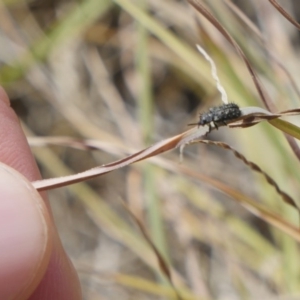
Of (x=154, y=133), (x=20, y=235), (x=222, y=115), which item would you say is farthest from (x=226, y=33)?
(x=154, y=133)

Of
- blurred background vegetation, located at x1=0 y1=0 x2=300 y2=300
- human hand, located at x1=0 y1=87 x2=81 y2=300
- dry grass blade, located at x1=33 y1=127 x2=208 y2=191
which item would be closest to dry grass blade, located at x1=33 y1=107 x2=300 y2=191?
dry grass blade, located at x1=33 y1=127 x2=208 y2=191

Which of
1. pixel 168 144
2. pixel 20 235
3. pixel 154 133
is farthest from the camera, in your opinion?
pixel 154 133

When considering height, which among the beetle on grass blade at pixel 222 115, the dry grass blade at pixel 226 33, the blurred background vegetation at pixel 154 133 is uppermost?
the dry grass blade at pixel 226 33

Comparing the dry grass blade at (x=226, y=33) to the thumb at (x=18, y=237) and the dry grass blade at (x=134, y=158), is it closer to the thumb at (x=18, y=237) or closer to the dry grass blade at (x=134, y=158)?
the dry grass blade at (x=134, y=158)

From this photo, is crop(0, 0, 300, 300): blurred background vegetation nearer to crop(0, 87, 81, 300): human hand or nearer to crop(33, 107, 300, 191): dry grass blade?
crop(0, 87, 81, 300): human hand

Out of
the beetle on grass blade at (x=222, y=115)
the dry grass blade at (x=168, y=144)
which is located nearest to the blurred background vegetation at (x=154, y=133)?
the beetle on grass blade at (x=222, y=115)

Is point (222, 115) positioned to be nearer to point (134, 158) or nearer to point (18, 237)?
point (134, 158)

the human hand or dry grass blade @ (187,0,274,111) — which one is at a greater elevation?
dry grass blade @ (187,0,274,111)
